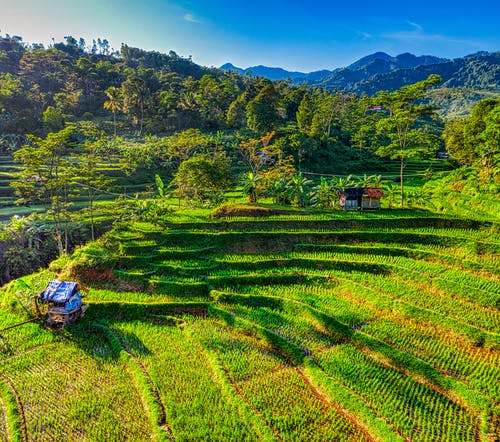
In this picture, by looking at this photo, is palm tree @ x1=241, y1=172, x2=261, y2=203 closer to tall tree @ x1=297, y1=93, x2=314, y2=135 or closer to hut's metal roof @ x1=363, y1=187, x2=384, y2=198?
hut's metal roof @ x1=363, y1=187, x2=384, y2=198

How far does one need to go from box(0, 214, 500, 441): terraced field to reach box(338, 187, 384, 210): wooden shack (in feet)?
10.9

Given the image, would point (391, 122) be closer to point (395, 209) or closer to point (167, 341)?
point (395, 209)

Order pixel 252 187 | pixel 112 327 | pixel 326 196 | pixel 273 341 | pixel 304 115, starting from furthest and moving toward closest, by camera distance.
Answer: pixel 304 115
pixel 252 187
pixel 326 196
pixel 112 327
pixel 273 341

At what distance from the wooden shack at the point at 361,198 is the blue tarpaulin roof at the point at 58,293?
1807 cm

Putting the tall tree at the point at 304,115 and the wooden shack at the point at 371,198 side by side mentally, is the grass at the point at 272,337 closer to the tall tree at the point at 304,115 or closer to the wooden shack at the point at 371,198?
the wooden shack at the point at 371,198

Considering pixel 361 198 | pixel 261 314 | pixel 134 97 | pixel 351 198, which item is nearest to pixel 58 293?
pixel 261 314

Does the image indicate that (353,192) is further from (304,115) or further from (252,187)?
(304,115)

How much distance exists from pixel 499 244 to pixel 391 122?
1014 cm

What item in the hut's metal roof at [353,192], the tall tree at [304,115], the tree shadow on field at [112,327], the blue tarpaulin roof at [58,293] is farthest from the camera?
the tall tree at [304,115]

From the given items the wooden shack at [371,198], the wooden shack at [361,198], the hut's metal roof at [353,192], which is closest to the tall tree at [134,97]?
the hut's metal roof at [353,192]

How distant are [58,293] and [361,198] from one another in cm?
1929

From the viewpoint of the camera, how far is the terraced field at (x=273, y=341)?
1004cm

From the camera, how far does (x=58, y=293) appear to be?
14445 mm

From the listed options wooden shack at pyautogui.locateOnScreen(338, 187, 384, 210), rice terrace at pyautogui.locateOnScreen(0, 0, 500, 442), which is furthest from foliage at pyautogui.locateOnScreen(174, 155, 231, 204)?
wooden shack at pyautogui.locateOnScreen(338, 187, 384, 210)
